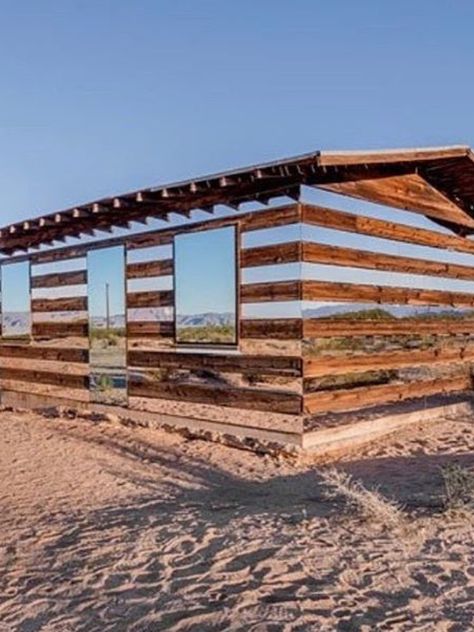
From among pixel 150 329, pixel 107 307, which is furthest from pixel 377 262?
pixel 107 307

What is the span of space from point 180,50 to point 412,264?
23.5 ft

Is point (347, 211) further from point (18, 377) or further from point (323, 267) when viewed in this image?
point (18, 377)

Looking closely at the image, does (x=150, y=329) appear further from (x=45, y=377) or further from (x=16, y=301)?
(x=16, y=301)

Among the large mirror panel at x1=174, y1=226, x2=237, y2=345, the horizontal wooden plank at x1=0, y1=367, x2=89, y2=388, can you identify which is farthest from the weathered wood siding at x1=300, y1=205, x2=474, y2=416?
the horizontal wooden plank at x1=0, y1=367, x2=89, y2=388

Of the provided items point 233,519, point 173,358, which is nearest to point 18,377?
point 173,358

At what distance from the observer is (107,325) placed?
997 cm

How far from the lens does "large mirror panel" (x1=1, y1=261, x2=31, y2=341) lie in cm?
1155

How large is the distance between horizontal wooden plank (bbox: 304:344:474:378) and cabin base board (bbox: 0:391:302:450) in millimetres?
878

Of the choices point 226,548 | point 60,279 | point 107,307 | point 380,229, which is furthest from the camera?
point 60,279

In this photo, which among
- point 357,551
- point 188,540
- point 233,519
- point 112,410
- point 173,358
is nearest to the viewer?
point 357,551

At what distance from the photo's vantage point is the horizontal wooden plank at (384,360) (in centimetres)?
734

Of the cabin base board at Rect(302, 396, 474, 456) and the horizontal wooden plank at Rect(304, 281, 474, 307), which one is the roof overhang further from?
the cabin base board at Rect(302, 396, 474, 456)

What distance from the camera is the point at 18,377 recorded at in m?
11.8

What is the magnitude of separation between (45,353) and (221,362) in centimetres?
465
